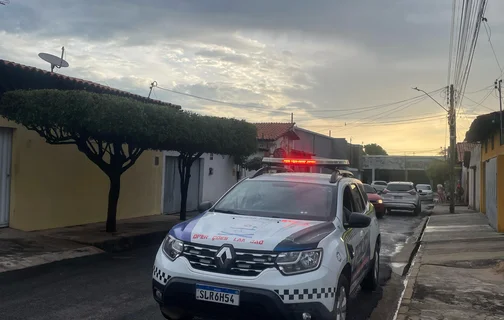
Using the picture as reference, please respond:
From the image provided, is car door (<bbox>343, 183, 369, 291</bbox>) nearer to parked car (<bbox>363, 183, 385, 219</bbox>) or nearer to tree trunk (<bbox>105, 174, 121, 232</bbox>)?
tree trunk (<bbox>105, 174, 121, 232</bbox>)

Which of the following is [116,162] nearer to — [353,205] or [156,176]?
[156,176]

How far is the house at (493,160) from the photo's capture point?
1473 centimetres

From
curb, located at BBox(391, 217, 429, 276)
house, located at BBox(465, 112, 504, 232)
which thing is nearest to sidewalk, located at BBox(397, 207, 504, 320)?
curb, located at BBox(391, 217, 429, 276)

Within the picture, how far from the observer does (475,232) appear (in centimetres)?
1550

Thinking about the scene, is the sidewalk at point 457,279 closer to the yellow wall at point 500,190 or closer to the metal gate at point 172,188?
the yellow wall at point 500,190

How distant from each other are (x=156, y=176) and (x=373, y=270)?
11.7m

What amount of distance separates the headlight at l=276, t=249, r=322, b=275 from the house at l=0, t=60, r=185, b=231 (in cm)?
944

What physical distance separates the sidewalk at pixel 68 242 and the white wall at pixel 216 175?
6949 millimetres

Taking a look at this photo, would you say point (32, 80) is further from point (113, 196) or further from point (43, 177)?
point (113, 196)

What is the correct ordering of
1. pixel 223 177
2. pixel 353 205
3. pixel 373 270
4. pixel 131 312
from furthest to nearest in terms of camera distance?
pixel 223 177
pixel 373 270
pixel 353 205
pixel 131 312

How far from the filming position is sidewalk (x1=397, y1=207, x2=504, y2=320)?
6.93 m

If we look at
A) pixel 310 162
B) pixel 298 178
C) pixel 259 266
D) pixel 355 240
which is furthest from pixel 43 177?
pixel 259 266

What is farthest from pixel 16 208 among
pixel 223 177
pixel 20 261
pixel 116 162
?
pixel 223 177

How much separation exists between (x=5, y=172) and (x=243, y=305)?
31.0 feet
